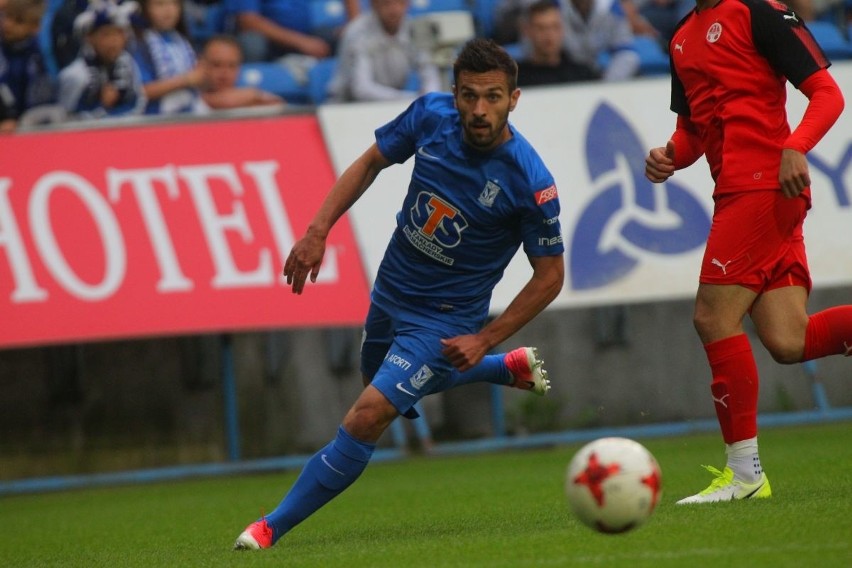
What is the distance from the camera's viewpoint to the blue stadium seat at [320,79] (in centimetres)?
1288

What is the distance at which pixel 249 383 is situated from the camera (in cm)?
1217

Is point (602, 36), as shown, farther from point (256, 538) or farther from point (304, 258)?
point (256, 538)

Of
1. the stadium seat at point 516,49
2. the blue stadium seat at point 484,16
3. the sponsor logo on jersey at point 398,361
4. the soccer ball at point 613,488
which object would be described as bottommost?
the soccer ball at point 613,488

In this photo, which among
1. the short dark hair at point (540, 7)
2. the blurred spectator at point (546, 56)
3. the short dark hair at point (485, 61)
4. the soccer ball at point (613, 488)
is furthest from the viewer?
the short dark hair at point (540, 7)

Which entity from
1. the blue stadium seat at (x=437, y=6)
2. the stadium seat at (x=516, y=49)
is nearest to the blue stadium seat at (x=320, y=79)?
A: the blue stadium seat at (x=437, y=6)

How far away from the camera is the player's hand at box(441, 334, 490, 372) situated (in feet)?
20.2

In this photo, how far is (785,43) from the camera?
6375 millimetres

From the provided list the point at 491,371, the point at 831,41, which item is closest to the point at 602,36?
the point at 831,41

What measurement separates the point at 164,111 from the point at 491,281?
633 centimetres

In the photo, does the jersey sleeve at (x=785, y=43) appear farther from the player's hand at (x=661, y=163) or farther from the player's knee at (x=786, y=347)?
the player's knee at (x=786, y=347)

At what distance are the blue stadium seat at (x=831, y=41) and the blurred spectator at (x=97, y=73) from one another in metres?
5.97

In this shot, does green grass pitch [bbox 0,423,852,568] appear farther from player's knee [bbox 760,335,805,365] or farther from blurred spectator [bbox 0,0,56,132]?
blurred spectator [bbox 0,0,56,132]

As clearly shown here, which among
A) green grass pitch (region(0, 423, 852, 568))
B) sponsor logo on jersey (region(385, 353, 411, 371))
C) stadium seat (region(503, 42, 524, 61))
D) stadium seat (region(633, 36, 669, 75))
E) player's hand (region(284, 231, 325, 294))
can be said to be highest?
stadium seat (region(503, 42, 524, 61))

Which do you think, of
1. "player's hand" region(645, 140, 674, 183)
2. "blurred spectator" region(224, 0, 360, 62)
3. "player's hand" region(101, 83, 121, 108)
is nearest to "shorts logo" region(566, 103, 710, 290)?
"blurred spectator" region(224, 0, 360, 62)
